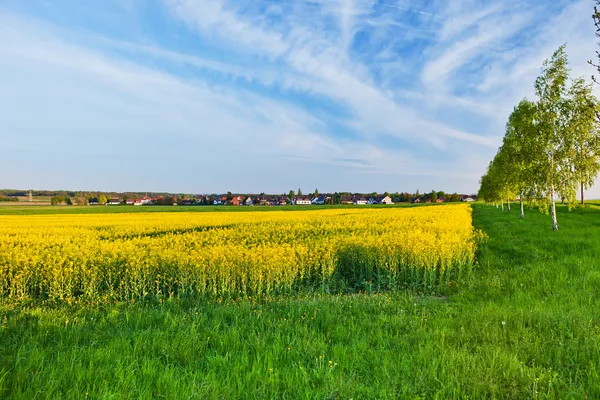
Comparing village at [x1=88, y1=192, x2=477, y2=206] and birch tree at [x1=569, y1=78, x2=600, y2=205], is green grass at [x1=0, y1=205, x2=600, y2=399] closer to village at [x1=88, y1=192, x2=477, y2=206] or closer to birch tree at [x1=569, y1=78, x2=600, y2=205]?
birch tree at [x1=569, y1=78, x2=600, y2=205]

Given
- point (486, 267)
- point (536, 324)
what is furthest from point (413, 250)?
point (536, 324)

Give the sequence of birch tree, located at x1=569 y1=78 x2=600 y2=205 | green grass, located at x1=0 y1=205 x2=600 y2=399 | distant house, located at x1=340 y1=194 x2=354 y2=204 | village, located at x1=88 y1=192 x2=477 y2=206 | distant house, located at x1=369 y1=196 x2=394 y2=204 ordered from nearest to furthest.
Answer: green grass, located at x1=0 y1=205 x2=600 y2=399 → birch tree, located at x1=569 y1=78 x2=600 y2=205 → village, located at x1=88 y1=192 x2=477 y2=206 → distant house, located at x1=340 y1=194 x2=354 y2=204 → distant house, located at x1=369 y1=196 x2=394 y2=204

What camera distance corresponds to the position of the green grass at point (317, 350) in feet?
11.5

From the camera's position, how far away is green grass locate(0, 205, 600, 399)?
3492mm

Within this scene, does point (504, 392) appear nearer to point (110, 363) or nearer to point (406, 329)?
point (406, 329)

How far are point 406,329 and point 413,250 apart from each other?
5.81 meters

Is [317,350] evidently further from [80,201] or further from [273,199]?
[273,199]

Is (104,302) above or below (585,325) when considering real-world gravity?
below

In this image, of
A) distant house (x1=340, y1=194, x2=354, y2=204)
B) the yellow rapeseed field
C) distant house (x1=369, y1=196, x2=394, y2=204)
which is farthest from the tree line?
distant house (x1=369, y1=196, x2=394, y2=204)

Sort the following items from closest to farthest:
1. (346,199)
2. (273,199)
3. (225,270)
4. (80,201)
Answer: (225,270) < (80,201) < (273,199) < (346,199)

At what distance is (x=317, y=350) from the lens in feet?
14.7

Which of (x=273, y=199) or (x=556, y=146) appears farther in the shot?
(x=273, y=199)

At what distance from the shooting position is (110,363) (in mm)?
4137

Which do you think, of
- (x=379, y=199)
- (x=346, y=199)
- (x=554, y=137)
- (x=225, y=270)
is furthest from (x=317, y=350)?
(x=379, y=199)
